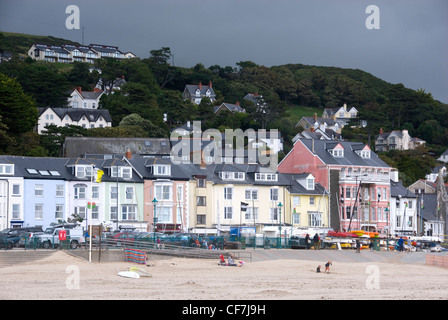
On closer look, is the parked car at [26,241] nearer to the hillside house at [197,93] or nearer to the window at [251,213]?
the window at [251,213]

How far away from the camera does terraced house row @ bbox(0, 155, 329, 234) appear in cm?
7050

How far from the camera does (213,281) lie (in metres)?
39.7

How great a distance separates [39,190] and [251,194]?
2035 centimetres

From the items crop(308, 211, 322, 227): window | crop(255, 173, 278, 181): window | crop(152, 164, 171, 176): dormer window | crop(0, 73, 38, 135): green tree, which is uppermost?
crop(0, 73, 38, 135): green tree

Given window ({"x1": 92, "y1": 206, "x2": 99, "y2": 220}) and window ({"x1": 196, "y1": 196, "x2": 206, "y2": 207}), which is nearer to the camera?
window ({"x1": 92, "y1": 206, "x2": 99, "y2": 220})

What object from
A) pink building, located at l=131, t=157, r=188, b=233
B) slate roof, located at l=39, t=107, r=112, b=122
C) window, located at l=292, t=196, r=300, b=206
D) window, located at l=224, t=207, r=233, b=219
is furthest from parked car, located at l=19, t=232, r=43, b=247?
slate roof, located at l=39, t=107, r=112, b=122

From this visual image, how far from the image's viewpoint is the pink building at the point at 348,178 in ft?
280

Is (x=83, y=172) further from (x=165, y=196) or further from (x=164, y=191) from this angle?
(x=165, y=196)

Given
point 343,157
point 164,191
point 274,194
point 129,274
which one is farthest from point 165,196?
point 129,274

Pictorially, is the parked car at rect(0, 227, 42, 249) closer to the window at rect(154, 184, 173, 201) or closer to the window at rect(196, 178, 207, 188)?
the window at rect(154, 184, 173, 201)

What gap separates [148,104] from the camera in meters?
137

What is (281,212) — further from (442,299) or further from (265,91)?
(265,91)

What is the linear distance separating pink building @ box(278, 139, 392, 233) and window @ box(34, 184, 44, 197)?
2933cm
